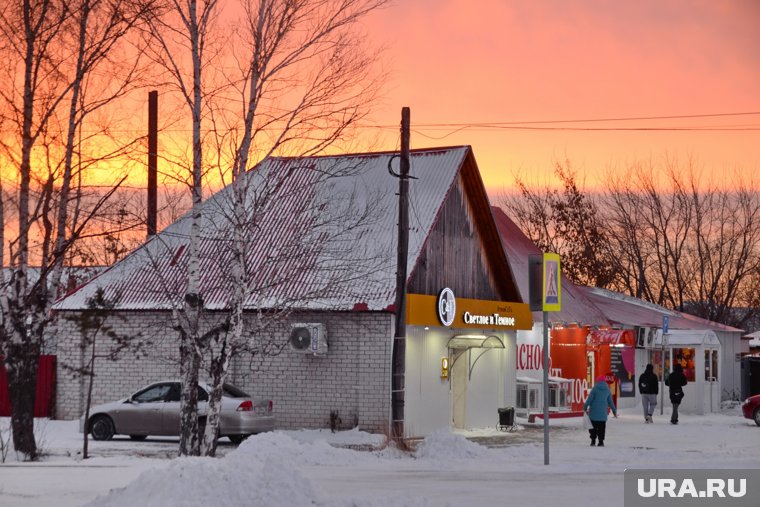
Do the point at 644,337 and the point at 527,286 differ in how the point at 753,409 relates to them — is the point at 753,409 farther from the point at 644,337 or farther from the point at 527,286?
the point at 644,337

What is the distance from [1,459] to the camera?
892 inches

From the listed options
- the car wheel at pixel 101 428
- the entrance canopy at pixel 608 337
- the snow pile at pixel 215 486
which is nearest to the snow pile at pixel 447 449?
the car wheel at pixel 101 428

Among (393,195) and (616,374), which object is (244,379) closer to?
(393,195)

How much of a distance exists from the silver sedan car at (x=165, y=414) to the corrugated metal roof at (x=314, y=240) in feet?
8.20

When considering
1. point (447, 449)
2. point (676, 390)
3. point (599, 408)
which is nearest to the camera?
point (447, 449)

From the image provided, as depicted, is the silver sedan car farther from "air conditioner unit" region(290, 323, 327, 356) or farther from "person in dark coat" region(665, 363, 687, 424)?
"person in dark coat" region(665, 363, 687, 424)

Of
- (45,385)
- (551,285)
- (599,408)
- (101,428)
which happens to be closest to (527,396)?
(599,408)

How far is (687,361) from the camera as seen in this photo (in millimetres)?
47312

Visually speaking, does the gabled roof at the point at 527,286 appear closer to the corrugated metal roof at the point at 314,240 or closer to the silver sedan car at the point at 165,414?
the corrugated metal roof at the point at 314,240

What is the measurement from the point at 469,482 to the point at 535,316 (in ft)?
70.2

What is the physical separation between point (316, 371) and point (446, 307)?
3.74 metres

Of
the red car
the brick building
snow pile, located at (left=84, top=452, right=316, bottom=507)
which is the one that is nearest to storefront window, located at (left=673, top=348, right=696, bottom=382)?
the red car

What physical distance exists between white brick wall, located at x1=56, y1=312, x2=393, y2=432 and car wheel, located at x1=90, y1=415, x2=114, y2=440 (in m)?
1.75

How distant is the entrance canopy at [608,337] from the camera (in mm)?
43656
